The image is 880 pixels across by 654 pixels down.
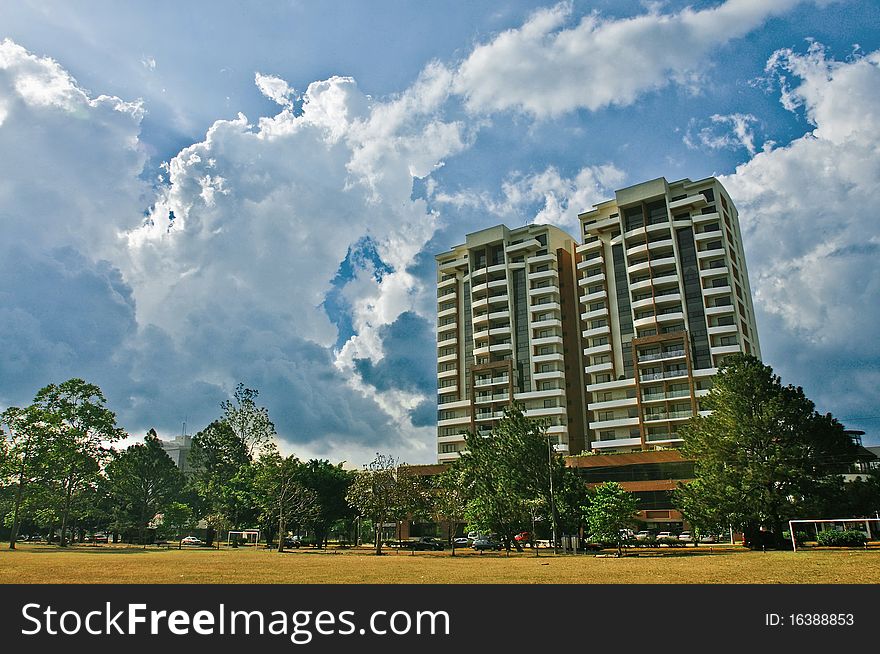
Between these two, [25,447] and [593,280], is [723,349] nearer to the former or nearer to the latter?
[593,280]

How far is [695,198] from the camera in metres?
88.0

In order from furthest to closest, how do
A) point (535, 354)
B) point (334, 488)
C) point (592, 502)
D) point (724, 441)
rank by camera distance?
point (535, 354)
point (334, 488)
point (592, 502)
point (724, 441)

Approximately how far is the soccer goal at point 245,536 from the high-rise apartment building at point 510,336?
1196 inches

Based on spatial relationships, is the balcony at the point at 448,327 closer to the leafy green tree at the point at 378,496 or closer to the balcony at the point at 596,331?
the balcony at the point at 596,331

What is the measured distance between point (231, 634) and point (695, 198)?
88996 millimetres

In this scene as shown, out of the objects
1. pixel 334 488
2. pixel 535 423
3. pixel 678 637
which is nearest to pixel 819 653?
pixel 678 637

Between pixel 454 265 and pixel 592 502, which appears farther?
pixel 454 265

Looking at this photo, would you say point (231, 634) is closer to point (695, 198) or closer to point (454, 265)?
point (695, 198)

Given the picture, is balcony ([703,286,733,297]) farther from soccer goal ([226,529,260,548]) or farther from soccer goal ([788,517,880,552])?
soccer goal ([226,529,260,548])

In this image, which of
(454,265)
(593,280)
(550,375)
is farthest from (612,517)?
(454,265)

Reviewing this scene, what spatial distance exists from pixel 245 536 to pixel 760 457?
232 ft

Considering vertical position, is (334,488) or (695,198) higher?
(695,198)

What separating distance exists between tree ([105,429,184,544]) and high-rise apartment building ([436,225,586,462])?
132ft

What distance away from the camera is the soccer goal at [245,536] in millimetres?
75562
